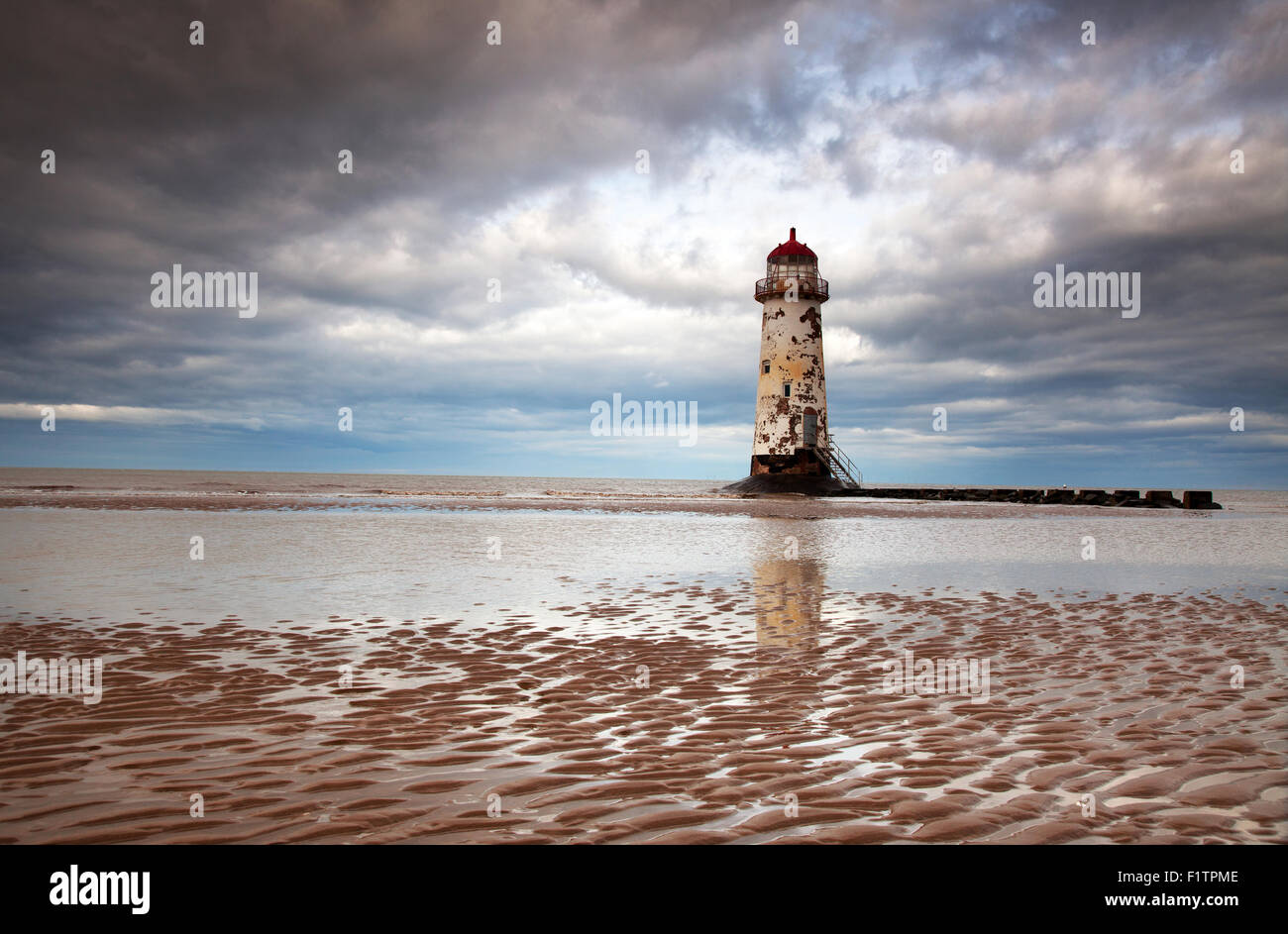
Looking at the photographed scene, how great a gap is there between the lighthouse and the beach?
29921 millimetres

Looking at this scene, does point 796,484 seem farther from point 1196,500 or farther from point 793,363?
point 1196,500

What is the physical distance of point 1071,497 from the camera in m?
44.2

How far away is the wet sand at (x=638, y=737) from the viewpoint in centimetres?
325

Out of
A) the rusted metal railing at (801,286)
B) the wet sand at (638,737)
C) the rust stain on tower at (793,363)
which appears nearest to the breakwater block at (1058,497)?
the rust stain on tower at (793,363)

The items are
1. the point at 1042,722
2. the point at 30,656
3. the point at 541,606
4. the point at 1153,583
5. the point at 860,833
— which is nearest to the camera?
the point at 860,833

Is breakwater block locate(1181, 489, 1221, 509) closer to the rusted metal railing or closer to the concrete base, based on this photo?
the concrete base

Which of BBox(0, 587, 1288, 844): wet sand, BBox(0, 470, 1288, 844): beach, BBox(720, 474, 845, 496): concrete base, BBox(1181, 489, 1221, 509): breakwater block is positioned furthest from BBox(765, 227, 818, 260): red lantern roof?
BBox(0, 587, 1288, 844): wet sand

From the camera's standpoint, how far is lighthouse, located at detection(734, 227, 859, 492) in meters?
42.1

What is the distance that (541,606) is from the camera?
30.7 feet

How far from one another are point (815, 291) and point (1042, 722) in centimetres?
A: 3965

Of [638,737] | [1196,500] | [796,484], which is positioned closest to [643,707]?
[638,737]

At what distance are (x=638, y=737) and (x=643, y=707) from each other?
2.17 feet
